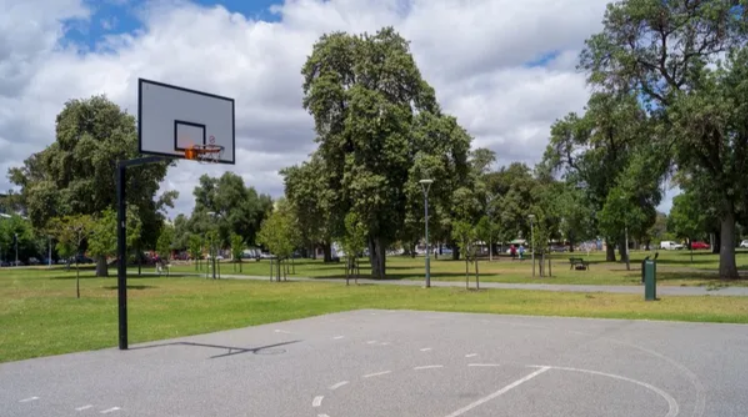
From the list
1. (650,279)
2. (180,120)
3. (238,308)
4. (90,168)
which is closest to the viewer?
(180,120)

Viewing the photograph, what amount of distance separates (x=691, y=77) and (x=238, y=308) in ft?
76.6

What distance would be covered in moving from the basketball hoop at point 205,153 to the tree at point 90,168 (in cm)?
3566

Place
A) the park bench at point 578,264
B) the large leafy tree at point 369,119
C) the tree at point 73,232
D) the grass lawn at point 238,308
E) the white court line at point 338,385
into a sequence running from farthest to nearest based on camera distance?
the park bench at point 578,264, the large leafy tree at point 369,119, the tree at point 73,232, the grass lawn at point 238,308, the white court line at point 338,385

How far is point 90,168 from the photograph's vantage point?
47.9 m

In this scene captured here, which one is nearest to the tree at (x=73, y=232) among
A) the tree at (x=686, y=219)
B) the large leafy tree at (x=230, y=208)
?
the large leafy tree at (x=230, y=208)

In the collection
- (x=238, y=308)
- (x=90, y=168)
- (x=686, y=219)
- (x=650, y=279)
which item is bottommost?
(x=238, y=308)

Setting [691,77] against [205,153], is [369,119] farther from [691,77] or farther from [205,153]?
[205,153]

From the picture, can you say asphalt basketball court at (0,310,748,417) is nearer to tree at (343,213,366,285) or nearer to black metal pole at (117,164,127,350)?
black metal pole at (117,164,127,350)

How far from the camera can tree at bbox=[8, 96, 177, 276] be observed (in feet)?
154

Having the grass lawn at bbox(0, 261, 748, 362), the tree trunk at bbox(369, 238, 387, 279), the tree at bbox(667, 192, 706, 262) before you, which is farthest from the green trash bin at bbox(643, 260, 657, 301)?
the tree at bbox(667, 192, 706, 262)

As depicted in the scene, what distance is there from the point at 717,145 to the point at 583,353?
74.1 feet

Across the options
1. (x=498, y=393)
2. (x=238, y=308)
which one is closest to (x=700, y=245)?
(x=238, y=308)

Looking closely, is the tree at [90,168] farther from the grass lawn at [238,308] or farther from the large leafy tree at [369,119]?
the grass lawn at [238,308]

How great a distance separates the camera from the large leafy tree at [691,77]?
91.0 ft
